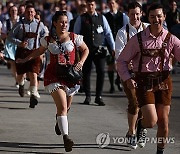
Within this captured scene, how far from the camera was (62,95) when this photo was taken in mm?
9008

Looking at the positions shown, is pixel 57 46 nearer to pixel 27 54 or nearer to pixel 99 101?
pixel 27 54

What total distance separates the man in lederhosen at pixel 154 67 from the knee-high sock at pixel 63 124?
1117mm

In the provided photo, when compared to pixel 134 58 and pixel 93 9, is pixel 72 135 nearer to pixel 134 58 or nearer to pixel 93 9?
pixel 134 58

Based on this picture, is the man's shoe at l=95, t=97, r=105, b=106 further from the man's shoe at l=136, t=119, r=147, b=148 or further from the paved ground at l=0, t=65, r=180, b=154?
the man's shoe at l=136, t=119, r=147, b=148

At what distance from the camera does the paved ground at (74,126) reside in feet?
29.8

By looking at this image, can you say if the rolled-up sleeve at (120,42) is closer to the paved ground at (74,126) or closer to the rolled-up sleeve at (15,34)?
the paved ground at (74,126)

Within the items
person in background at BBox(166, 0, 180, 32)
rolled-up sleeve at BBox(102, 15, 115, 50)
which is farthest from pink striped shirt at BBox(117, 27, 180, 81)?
person in background at BBox(166, 0, 180, 32)

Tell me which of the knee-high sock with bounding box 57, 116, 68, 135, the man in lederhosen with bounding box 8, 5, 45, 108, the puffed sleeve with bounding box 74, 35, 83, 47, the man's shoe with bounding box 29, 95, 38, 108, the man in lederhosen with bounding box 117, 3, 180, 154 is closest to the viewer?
the man in lederhosen with bounding box 117, 3, 180, 154

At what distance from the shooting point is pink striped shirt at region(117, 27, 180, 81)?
8.12 m

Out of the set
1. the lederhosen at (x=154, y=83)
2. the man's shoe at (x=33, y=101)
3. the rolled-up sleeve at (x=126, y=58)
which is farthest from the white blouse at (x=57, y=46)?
the man's shoe at (x=33, y=101)

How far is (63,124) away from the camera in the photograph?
8.91 m

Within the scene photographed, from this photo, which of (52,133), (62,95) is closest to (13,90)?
(52,133)

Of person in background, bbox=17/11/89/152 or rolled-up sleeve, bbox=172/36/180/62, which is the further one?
person in background, bbox=17/11/89/152

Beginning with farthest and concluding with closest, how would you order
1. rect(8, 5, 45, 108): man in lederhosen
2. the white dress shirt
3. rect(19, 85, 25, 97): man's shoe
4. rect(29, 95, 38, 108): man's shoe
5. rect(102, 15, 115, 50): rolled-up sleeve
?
rect(19, 85, 25, 97): man's shoe → rect(8, 5, 45, 108): man in lederhosen → rect(102, 15, 115, 50): rolled-up sleeve → rect(29, 95, 38, 108): man's shoe → the white dress shirt
